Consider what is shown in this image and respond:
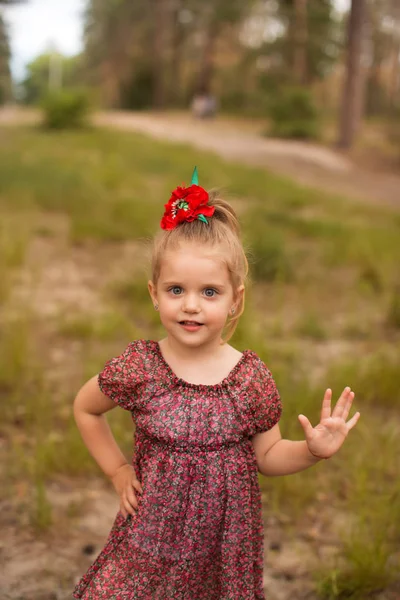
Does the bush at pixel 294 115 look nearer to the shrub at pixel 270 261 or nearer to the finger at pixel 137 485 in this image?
the shrub at pixel 270 261

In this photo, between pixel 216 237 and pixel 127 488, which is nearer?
pixel 216 237

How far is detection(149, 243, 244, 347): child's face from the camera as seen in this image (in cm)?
163

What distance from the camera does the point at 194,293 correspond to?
164cm

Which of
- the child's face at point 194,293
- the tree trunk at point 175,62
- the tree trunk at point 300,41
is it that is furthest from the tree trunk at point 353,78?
the tree trunk at point 175,62

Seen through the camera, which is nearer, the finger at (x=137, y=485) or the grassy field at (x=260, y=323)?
A: the finger at (x=137, y=485)

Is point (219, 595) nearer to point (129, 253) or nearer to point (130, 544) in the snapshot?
point (130, 544)

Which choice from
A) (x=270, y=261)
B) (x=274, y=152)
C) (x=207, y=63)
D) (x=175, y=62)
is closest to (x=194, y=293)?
(x=270, y=261)

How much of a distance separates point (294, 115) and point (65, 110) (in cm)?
614

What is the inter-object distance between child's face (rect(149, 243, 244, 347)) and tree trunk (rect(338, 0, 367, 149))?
15.3 m

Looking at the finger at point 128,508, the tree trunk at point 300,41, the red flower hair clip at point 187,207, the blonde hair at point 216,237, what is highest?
the tree trunk at point 300,41

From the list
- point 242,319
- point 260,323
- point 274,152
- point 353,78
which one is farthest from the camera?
point 353,78

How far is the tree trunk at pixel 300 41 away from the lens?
22.4m

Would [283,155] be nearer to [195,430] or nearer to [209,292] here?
[209,292]

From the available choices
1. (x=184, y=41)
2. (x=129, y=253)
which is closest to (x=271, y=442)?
(x=129, y=253)
